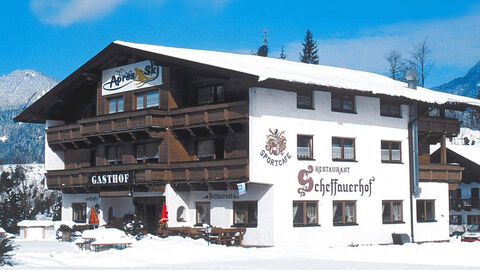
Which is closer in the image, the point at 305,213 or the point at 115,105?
the point at 305,213

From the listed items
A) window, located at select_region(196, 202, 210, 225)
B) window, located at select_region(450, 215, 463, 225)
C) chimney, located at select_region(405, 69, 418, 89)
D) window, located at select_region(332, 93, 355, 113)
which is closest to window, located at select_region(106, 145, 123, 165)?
window, located at select_region(196, 202, 210, 225)

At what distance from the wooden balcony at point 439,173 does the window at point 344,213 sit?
5066 mm

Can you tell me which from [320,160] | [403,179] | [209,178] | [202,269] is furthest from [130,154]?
[202,269]

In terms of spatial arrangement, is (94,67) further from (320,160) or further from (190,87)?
(320,160)

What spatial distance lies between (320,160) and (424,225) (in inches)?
314

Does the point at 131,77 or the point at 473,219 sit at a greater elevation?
the point at 131,77

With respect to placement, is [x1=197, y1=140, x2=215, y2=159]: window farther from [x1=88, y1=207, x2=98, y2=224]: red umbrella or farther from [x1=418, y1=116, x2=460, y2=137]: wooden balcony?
[x1=418, y1=116, x2=460, y2=137]: wooden balcony

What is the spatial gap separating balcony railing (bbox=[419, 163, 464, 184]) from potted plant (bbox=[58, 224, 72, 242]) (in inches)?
718

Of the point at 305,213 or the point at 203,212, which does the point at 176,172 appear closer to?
the point at 203,212

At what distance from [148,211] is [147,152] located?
9.78ft

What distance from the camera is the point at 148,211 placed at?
1535 inches

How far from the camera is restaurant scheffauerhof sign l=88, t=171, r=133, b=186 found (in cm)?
3768

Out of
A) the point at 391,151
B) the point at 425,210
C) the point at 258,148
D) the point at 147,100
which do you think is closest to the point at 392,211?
the point at 425,210

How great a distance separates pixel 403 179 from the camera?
3928cm
